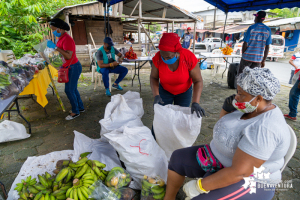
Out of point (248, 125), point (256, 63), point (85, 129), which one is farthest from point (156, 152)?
point (256, 63)

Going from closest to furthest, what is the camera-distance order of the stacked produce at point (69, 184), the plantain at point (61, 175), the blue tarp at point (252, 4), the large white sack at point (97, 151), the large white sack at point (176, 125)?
the stacked produce at point (69, 184)
the plantain at point (61, 175)
the large white sack at point (176, 125)
the large white sack at point (97, 151)
the blue tarp at point (252, 4)

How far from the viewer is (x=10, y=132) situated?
9.13 ft

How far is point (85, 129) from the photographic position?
3303 millimetres

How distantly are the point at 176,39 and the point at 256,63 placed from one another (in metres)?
3.58

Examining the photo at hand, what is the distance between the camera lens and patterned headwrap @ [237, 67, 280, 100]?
1128mm

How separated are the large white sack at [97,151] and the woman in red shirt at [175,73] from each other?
2.73ft

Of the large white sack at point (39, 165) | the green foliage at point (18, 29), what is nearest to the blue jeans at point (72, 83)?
the large white sack at point (39, 165)

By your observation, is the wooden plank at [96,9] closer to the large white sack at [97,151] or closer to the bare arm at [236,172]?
the large white sack at [97,151]

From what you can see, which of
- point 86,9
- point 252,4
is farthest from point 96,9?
point 252,4

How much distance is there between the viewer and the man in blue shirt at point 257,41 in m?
4.29

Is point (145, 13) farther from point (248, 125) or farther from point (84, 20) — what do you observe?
point (248, 125)

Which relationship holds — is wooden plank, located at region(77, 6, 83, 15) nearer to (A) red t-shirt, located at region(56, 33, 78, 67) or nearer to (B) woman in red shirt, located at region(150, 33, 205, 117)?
(A) red t-shirt, located at region(56, 33, 78, 67)

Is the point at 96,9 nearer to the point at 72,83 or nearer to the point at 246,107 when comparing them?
the point at 72,83

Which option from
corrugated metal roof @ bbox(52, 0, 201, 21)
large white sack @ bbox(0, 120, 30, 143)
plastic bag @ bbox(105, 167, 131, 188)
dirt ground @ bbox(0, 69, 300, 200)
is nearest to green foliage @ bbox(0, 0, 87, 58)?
corrugated metal roof @ bbox(52, 0, 201, 21)
